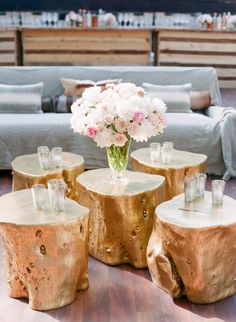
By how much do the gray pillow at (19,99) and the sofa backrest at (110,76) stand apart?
28cm

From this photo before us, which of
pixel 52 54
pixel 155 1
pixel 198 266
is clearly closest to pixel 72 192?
pixel 198 266

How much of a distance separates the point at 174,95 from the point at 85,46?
3818mm

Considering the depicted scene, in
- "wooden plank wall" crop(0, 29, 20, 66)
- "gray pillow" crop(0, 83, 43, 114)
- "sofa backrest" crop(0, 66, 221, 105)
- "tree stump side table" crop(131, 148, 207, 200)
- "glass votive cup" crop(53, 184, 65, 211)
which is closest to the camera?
"glass votive cup" crop(53, 184, 65, 211)

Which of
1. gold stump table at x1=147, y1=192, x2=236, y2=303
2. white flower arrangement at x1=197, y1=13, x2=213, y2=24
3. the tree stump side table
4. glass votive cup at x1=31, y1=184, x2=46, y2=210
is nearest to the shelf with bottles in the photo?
white flower arrangement at x1=197, y1=13, x2=213, y2=24

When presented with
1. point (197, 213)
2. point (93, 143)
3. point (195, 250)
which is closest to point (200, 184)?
point (197, 213)

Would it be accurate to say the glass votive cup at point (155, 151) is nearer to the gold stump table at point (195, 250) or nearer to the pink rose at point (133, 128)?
the pink rose at point (133, 128)

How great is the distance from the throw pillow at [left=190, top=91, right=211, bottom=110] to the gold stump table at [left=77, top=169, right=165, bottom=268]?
6.93ft

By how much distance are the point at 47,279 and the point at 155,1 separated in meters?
7.46

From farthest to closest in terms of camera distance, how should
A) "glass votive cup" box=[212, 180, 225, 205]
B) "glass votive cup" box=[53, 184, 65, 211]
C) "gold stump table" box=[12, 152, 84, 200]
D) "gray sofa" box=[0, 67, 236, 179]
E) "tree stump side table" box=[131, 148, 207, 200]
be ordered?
"gray sofa" box=[0, 67, 236, 179], "tree stump side table" box=[131, 148, 207, 200], "gold stump table" box=[12, 152, 84, 200], "glass votive cup" box=[212, 180, 225, 205], "glass votive cup" box=[53, 184, 65, 211]

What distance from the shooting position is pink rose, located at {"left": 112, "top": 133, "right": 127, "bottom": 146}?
10.0 feet

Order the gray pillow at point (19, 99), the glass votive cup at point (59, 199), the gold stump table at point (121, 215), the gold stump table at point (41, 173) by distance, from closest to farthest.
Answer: the glass votive cup at point (59, 199) < the gold stump table at point (121, 215) < the gold stump table at point (41, 173) < the gray pillow at point (19, 99)

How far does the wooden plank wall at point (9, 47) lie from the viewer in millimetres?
8438

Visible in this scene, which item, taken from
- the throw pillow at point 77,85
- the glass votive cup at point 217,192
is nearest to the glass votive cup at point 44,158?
the glass votive cup at point 217,192

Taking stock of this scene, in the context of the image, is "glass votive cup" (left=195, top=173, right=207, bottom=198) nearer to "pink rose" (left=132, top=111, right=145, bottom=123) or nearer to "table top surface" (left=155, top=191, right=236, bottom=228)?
"table top surface" (left=155, top=191, right=236, bottom=228)
